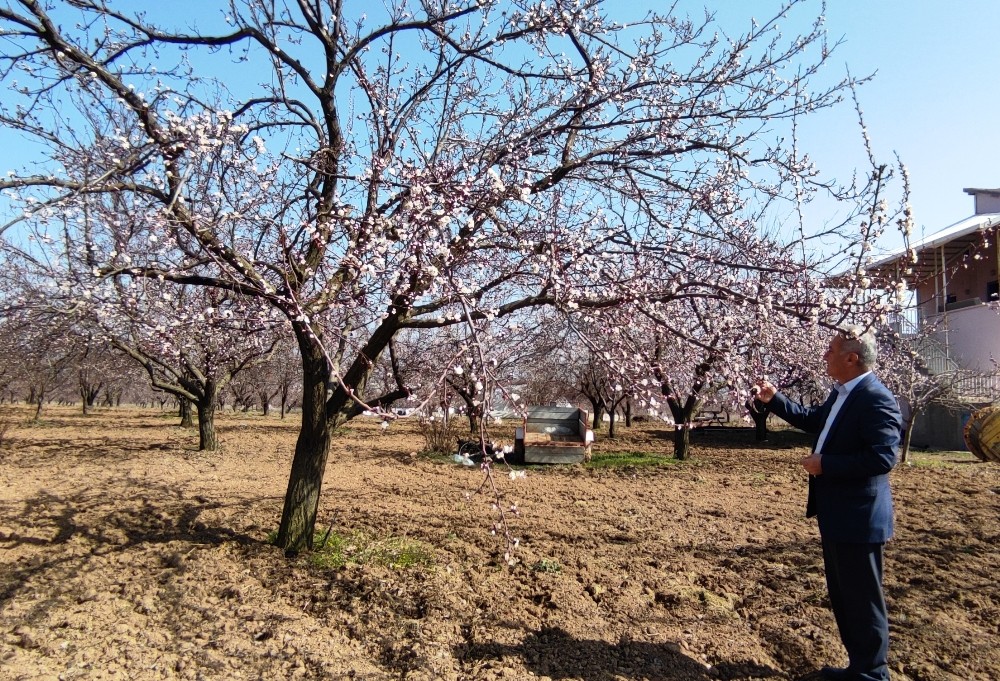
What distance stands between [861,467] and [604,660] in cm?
160

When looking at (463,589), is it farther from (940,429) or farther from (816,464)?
(940,429)

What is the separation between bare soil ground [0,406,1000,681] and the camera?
310 cm

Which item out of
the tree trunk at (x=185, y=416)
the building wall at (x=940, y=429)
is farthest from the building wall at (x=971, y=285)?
the tree trunk at (x=185, y=416)

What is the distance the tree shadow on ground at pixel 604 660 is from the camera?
302 centimetres

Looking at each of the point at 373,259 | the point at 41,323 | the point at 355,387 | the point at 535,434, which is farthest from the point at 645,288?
the point at 535,434

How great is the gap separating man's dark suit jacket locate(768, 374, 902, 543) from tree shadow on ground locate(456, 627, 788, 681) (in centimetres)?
90

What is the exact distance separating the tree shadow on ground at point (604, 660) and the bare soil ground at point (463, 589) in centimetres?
1

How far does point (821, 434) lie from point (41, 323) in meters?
7.28

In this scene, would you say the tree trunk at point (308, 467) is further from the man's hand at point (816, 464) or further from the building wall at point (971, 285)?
the building wall at point (971, 285)

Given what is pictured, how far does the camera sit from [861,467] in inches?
107

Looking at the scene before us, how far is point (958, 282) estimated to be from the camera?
1927 centimetres

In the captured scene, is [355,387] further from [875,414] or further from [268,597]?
[875,414]

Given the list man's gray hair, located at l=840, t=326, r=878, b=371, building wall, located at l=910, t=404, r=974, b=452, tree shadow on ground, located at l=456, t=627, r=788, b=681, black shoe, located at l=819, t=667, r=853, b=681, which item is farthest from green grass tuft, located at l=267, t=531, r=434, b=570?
building wall, located at l=910, t=404, r=974, b=452

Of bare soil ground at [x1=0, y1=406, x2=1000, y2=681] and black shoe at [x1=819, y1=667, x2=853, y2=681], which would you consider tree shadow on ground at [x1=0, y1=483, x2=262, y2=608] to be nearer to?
bare soil ground at [x1=0, y1=406, x2=1000, y2=681]
